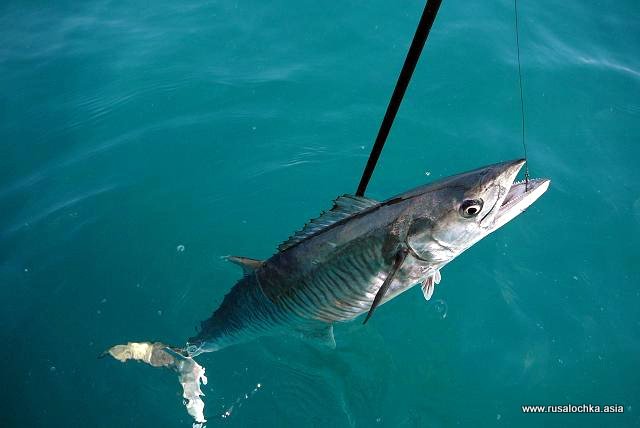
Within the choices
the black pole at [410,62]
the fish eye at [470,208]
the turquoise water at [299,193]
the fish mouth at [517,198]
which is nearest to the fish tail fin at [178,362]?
the turquoise water at [299,193]

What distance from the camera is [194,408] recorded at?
3709 millimetres

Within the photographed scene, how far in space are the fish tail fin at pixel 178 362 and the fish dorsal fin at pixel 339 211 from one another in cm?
171

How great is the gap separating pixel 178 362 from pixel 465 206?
106 inches

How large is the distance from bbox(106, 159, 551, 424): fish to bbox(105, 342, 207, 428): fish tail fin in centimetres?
72

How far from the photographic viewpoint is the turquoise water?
3.87 m

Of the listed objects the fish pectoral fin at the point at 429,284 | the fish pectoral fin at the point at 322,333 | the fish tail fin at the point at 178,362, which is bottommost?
the fish tail fin at the point at 178,362

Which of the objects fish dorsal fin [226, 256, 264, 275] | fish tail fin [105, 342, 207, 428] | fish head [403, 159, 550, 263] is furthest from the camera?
fish tail fin [105, 342, 207, 428]

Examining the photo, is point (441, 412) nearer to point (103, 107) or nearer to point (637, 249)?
point (637, 249)

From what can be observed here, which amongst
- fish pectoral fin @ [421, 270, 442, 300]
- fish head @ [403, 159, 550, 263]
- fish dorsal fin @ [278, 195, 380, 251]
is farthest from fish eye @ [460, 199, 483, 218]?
fish pectoral fin @ [421, 270, 442, 300]

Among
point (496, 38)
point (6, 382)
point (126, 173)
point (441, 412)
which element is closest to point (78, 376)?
point (6, 382)

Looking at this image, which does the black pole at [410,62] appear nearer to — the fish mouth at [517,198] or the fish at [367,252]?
the fish at [367,252]

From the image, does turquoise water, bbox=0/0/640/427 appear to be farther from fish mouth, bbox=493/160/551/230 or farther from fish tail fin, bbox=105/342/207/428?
fish mouth, bbox=493/160/551/230

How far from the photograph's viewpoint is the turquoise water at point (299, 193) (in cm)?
387

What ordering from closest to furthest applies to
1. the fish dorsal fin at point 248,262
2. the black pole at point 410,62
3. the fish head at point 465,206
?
the black pole at point 410,62 < the fish head at point 465,206 < the fish dorsal fin at point 248,262
